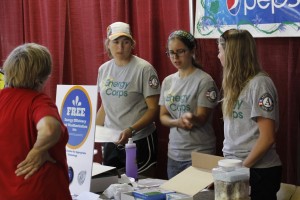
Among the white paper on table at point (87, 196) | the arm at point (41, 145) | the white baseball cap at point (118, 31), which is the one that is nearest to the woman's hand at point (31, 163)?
the arm at point (41, 145)

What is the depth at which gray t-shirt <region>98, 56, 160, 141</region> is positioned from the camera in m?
2.84

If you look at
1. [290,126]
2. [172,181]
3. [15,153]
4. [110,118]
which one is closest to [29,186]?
[15,153]

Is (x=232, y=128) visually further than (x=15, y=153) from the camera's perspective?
Yes

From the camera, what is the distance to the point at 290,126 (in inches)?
107

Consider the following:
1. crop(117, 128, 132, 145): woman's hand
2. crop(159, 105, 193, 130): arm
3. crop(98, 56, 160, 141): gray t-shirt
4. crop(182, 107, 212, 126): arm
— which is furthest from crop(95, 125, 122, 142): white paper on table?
crop(182, 107, 212, 126): arm

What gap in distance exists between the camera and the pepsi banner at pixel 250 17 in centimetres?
261

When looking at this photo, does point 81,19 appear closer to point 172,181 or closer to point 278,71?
point 278,71

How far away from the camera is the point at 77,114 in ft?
7.20

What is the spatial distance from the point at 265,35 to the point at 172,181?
111 cm

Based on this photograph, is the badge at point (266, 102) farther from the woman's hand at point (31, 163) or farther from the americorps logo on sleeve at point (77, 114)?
the woman's hand at point (31, 163)

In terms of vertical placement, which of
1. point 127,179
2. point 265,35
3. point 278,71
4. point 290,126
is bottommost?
point 127,179

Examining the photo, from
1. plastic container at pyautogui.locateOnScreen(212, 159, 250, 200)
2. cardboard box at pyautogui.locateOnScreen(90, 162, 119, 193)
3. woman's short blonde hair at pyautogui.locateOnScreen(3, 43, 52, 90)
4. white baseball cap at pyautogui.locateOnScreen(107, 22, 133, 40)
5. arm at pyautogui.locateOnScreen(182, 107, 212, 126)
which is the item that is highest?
white baseball cap at pyautogui.locateOnScreen(107, 22, 133, 40)

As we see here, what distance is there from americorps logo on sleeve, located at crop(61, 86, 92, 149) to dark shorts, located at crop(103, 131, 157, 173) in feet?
1.81

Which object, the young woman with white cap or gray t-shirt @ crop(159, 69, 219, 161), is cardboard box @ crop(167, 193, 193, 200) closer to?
gray t-shirt @ crop(159, 69, 219, 161)
